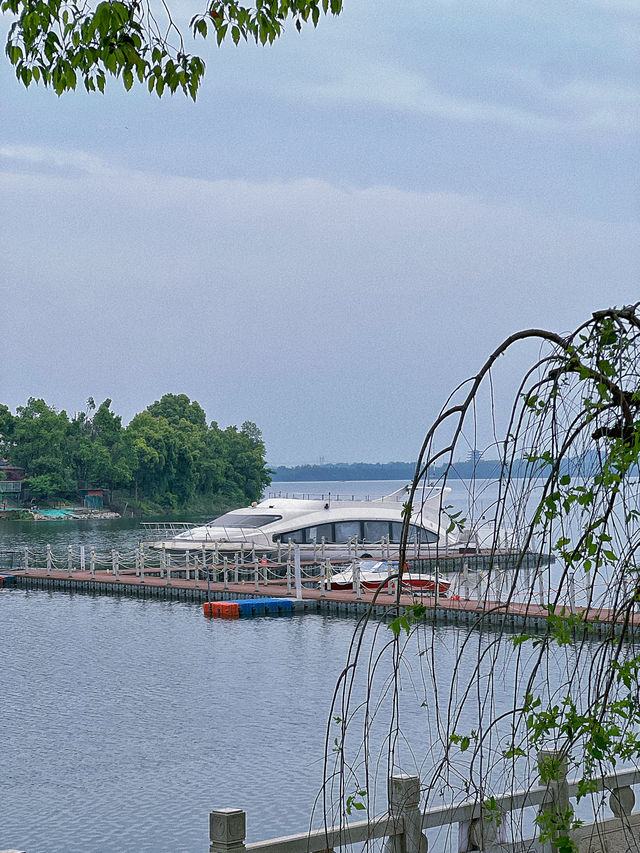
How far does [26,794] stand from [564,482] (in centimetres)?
1318

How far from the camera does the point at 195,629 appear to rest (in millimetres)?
29734

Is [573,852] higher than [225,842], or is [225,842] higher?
[573,852]

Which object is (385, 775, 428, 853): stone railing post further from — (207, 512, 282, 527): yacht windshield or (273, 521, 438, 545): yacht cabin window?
(207, 512, 282, 527): yacht windshield

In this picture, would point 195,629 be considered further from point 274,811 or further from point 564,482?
point 564,482

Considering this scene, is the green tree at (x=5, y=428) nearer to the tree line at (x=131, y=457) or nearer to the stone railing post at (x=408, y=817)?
the tree line at (x=131, y=457)

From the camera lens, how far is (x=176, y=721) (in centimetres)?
1902

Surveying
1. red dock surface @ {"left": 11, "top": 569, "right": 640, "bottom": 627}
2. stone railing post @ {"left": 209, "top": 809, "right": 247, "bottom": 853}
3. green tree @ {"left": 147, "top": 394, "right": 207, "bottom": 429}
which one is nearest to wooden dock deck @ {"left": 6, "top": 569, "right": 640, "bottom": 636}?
red dock surface @ {"left": 11, "top": 569, "right": 640, "bottom": 627}

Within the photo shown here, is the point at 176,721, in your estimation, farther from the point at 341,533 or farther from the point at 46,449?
→ the point at 46,449

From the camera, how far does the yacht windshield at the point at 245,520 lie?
43312 millimetres

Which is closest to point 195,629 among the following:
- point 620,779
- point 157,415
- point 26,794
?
point 26,794

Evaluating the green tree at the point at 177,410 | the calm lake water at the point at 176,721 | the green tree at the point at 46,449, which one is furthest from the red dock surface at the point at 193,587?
the green tree at the point at 177,410

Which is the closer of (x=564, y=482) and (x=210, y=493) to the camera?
(x=564, y=482)

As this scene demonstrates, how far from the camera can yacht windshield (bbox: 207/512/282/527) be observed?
43312 millimetres

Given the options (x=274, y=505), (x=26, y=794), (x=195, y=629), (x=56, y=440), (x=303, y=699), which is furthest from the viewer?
(x=56, y=440)
